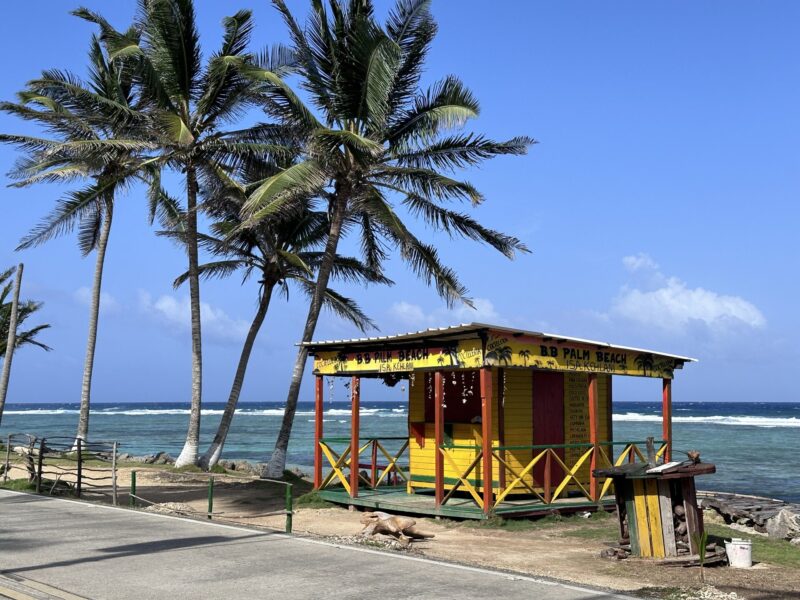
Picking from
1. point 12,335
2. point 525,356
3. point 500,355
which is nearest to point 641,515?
point 500,355

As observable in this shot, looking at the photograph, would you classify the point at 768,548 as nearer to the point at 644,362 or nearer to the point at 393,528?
the point at 644,362

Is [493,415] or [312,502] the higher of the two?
[493,415]

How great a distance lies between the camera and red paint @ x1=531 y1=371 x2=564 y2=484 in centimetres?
1811

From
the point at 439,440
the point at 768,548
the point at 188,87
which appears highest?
the point at 188,87

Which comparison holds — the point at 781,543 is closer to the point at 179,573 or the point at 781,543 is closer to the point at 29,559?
the point at 179,573

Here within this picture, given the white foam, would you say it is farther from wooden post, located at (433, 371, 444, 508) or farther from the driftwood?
the driftwood

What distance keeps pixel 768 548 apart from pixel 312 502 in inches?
352

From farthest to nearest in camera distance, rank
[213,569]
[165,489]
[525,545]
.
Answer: [165,489] < [525,545] < [213,569]

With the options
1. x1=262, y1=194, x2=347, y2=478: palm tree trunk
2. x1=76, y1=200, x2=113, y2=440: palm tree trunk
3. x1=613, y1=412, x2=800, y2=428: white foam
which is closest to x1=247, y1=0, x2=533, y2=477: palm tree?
x1=262, y1=194, x2=347, y2=478: palm tree trunk

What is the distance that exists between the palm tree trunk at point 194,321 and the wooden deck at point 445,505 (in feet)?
26.7

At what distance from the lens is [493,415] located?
57.4ft

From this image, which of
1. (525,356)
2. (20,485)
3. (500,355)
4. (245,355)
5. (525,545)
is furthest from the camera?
(245,355)

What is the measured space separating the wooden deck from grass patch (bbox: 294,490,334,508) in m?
0.10

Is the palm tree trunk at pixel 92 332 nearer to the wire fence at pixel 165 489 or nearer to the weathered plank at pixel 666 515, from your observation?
the wire fence at pixel 165 489
